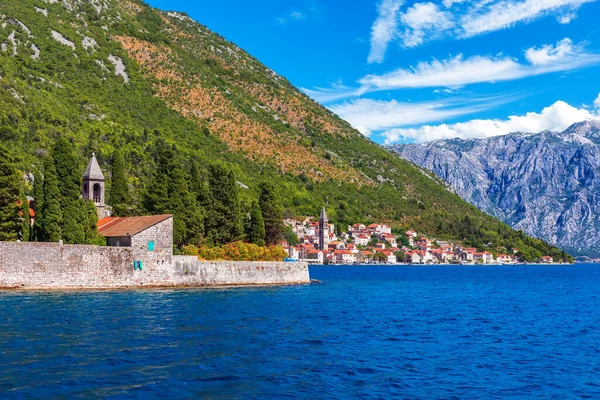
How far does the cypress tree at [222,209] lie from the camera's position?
206 feet

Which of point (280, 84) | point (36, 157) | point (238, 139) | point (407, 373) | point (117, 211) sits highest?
point (280, 84)

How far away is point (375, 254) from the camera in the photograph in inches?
7116

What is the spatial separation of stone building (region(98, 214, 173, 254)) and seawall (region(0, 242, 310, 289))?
0.57 meters

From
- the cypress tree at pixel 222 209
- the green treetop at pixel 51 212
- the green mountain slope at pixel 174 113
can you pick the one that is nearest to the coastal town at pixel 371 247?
the green mountain slope at pixel 174 113

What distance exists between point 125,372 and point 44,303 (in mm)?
18470

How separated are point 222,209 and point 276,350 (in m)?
38.6

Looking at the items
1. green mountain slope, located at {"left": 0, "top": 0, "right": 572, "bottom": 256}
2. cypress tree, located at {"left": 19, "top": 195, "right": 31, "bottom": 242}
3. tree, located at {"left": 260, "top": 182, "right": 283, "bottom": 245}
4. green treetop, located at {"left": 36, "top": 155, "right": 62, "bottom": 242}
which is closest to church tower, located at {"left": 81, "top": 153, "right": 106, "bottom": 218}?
cypress tree, located at {"left": 19, "top": 195, "right": 31, "bottom": 242}

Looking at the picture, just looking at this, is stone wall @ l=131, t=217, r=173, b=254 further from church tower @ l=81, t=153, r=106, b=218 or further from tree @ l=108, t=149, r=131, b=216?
tree @ l=108, t=149, r=131, b=216

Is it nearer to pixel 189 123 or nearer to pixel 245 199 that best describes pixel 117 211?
pixel 245 199

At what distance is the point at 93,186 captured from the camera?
5888 cm

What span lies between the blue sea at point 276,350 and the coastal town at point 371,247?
115950 mm

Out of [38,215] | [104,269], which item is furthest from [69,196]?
[104,269]

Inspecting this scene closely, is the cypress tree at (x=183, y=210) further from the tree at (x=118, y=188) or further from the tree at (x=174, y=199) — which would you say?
the tree at (x=118, y=188)

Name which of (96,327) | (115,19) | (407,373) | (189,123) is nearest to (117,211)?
(96,327)
